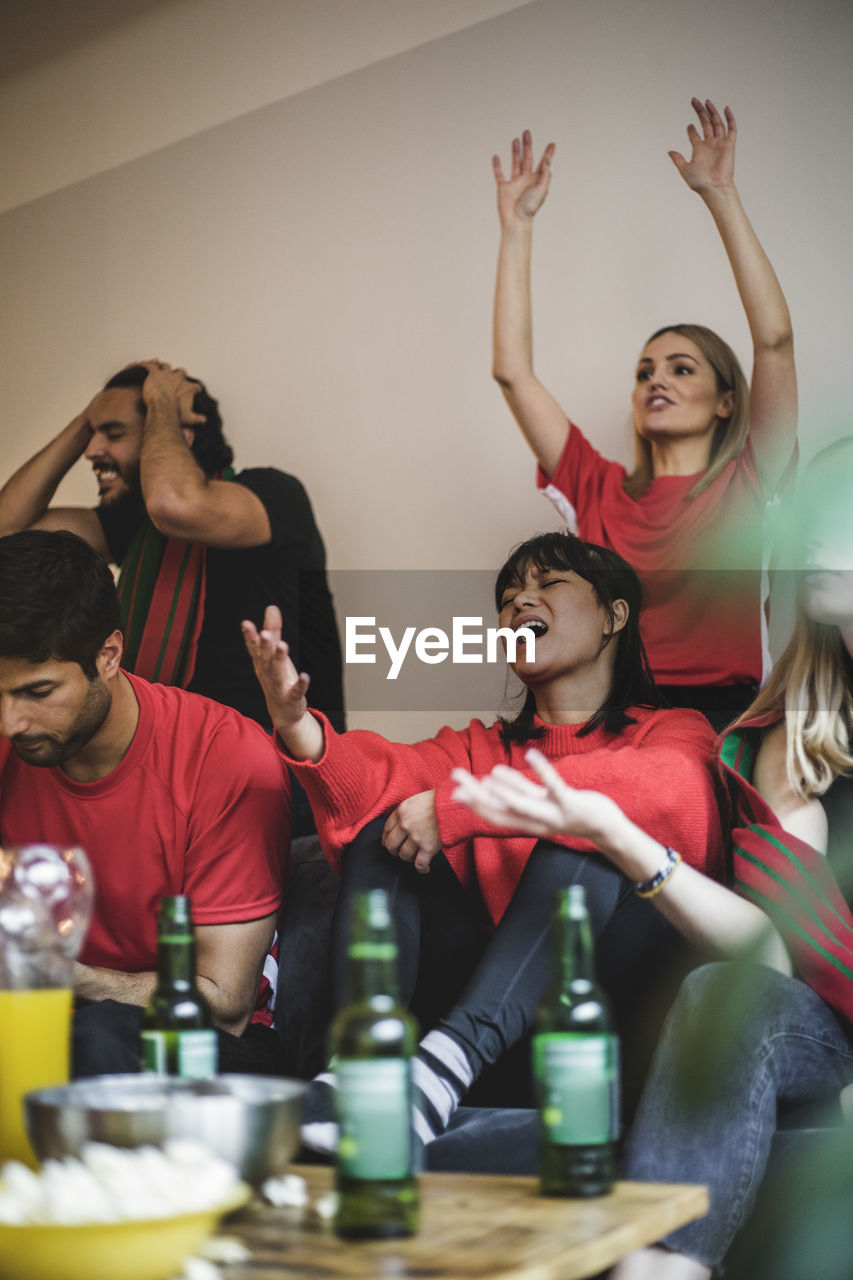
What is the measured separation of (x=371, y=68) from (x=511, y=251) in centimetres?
66

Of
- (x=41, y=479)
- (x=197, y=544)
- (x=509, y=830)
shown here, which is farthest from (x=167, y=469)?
(x=509, y=830)

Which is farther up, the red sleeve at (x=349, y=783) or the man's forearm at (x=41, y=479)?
the man's forearm at (x=41, y=479)

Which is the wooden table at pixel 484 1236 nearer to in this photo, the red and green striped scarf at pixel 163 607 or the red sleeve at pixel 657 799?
the red sleeve at pixel 657 799

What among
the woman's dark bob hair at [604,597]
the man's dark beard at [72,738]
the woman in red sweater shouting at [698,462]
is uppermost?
the woman in red sweater shouting at [698,462]

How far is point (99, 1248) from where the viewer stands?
70 centimetres

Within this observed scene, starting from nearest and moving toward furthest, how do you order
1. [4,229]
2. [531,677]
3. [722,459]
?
[531,677] < [722,459] < [4,229]

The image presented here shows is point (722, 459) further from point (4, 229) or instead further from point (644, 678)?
point (4, 229)

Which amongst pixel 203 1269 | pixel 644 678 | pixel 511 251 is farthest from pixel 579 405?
pixel 203 1269

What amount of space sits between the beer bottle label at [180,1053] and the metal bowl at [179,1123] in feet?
0.29

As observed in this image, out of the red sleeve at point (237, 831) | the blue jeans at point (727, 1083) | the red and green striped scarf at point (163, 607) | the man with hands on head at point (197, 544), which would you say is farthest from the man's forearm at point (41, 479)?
the blue jeans at point (727, 1083)

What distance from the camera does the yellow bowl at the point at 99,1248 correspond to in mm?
701

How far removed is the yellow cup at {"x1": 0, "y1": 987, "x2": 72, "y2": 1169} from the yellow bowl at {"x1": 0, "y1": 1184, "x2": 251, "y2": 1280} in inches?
9.3

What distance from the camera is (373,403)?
2754 mm

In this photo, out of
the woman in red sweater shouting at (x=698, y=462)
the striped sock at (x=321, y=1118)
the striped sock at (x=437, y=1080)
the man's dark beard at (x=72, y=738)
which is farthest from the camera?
the woman in red sweater shouting at (x=698, y=462)
